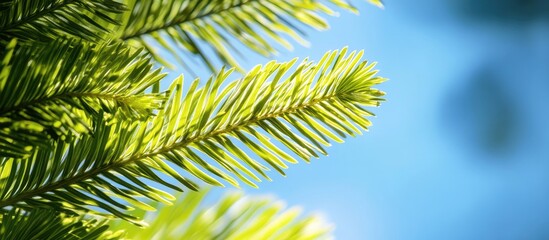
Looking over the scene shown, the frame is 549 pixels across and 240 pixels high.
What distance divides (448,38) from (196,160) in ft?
13.5

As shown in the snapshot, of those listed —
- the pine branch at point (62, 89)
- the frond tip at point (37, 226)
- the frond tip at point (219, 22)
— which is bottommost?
the frond tip at point (37, 226)

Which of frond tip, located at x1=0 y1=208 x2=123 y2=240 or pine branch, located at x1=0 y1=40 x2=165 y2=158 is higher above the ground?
pine branch, located at x1=0 y1=40 x2=165 y2=158

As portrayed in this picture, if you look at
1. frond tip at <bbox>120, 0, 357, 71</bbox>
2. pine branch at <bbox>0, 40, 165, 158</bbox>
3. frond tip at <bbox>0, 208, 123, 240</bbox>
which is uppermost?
frond tip at <bbox>120, 0, 357, 71</bbox>

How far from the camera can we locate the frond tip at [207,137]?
1.03ft

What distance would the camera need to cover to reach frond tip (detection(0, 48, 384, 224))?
12.4 inches

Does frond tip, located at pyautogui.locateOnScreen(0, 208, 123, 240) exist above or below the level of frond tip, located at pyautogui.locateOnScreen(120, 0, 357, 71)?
below

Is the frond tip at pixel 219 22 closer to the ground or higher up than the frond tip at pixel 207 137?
higher up

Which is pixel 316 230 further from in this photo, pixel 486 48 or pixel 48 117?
pixel 486 48

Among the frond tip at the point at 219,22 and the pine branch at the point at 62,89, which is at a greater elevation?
the frond tip at the point at 219,22

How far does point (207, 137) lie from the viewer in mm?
338

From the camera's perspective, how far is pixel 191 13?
0.42 metres

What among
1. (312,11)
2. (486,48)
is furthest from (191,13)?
(486,48)

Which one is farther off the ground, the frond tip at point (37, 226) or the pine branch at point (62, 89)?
the pine branch at point (62, 89)

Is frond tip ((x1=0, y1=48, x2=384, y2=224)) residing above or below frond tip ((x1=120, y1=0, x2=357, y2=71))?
below
